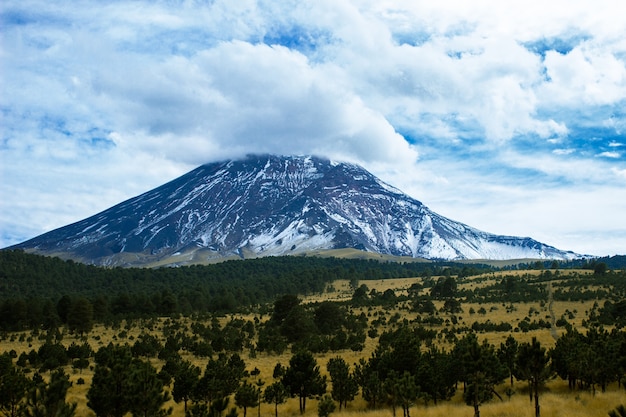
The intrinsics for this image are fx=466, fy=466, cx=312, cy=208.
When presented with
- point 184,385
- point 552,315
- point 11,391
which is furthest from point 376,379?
point 552,315

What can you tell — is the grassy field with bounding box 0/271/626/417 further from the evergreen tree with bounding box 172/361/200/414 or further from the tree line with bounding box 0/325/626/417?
the evergreen tree with bounding box 172/361/200/414

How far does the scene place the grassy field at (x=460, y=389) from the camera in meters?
25.4

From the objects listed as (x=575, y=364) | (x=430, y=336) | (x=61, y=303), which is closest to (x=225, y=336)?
(x=430, y=336)

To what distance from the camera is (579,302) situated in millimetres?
90312

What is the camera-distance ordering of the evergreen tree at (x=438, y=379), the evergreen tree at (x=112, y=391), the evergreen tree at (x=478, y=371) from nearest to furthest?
the evergreen tree at (x=478, y=371), the evergreen tree at (x=112, y=391), the evergreen tree at (x=438, y=379)

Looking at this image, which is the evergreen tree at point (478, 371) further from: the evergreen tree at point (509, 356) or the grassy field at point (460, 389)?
the evergreen tree at point (509, 356)

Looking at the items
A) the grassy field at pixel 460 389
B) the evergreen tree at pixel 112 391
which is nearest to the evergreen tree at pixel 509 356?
the grassy field at pixel 460 389

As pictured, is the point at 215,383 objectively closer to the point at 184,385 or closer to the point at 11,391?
the point at 184,385

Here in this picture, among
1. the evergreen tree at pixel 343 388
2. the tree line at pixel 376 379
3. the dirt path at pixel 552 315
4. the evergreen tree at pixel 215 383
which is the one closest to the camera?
the tree line at pixel 376 379

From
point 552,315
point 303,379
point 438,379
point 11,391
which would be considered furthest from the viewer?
point 552,315

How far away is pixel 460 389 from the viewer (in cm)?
3822

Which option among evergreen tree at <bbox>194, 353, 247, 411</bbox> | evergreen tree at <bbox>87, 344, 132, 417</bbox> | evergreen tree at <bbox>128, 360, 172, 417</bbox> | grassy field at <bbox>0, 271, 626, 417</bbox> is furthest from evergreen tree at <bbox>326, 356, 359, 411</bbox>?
evergreen tree at <bbox>87, 344, 132, 417</bbox>

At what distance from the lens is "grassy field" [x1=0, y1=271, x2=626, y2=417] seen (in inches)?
1002

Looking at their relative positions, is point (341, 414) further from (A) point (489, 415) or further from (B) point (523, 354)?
(B) point (523, 354)
